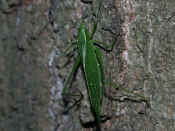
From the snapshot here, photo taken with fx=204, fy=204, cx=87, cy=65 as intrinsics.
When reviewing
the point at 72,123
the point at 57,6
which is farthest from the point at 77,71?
the point at 57,6

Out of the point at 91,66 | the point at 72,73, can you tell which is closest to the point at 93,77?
the point at 91,66

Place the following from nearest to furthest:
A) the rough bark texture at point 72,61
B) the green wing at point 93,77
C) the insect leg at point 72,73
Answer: the rough bark texture at point 72,61, the green wing at point 93,77, the insect leg at point 72,73

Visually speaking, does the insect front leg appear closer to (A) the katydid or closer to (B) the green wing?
(A) the katydid

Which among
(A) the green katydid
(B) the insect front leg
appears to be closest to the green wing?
(A) the green katydid

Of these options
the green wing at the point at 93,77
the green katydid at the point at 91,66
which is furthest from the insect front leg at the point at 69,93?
the green wing at the point at 93,77

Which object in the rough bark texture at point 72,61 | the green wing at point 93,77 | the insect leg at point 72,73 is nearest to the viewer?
the rough bark texture at point 72,61

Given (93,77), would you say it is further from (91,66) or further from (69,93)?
(69,93)

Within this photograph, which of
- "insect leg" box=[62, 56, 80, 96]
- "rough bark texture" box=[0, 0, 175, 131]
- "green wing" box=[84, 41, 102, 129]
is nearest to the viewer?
"rough bark texture" box=[0, 0, 175, 131]

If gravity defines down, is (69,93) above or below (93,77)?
below

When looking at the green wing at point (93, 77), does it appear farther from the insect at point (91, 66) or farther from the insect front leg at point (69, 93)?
the insect front leg at point (69, 93)

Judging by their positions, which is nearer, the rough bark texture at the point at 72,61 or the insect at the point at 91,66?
the rough bark texture at the point at 72,61
